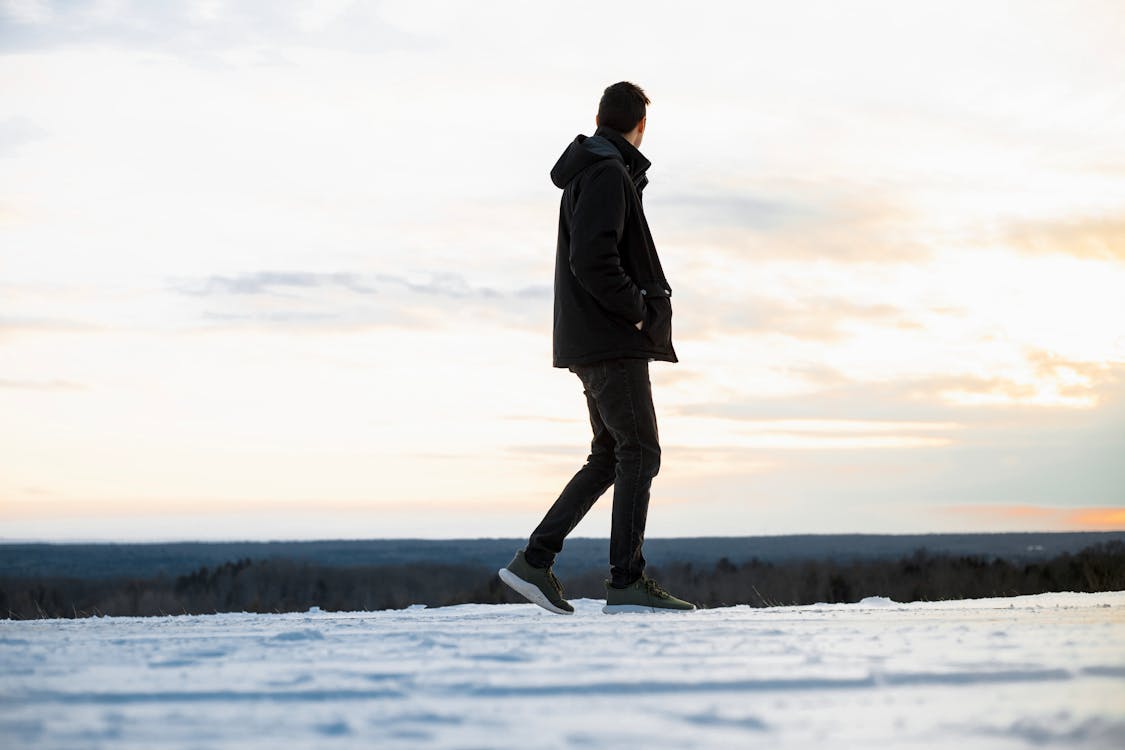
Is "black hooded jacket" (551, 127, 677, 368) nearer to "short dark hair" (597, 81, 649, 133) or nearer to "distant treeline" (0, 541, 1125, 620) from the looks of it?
"short dark hair" (597, 81, 649, 133)

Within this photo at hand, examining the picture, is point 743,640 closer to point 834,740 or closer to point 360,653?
point 360,653

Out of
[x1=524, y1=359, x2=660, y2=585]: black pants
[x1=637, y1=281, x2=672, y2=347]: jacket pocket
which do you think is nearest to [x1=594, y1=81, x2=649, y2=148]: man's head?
[x1=637, y1=281, x2=672, y2=347]: jacket pocket

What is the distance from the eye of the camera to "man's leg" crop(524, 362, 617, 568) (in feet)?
16.3

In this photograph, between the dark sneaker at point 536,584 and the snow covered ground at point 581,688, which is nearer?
the snow covered ground at point 581,688

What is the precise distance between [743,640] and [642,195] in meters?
2.47

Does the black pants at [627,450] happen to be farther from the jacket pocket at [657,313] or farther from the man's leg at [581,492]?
the jacket pocket at [657,313]

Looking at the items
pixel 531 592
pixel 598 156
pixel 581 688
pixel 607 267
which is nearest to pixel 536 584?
pixel 531 592

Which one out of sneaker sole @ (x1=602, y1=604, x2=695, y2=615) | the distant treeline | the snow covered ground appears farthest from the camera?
the distant treeline

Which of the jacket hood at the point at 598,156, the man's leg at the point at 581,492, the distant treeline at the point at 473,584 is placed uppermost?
the jacket hood at the point at 598,156

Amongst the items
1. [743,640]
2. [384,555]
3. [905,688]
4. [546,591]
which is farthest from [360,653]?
[384,555]

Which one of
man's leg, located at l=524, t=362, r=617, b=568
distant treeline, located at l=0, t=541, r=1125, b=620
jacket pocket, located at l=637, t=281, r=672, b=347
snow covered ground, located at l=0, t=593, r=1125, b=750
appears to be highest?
jacket pocket, located at l=637, t=281, r=672, b=347

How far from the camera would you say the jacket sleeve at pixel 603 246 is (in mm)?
4770

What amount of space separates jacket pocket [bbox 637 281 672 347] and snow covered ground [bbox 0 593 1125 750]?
64.0 inches

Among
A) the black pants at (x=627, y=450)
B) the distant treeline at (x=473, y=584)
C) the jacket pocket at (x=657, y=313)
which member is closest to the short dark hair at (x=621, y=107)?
the jacket pocket at (x=657, y=313)
